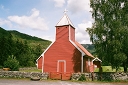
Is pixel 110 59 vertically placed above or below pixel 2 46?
below

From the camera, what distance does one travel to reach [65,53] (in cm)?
3075

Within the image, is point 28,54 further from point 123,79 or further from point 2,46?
point 123,79

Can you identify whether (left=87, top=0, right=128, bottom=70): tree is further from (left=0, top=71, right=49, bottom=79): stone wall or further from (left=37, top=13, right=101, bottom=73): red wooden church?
(left=0, top=71, right=49, bottom=79): stone wall

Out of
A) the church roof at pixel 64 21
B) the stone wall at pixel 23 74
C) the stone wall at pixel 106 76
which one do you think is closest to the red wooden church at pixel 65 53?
the church roof at pixel 64 21

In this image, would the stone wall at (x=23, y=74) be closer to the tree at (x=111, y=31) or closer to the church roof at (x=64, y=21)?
the tree at (x=111, y=31)

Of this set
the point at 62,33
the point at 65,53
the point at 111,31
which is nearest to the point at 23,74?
the point at 65,53

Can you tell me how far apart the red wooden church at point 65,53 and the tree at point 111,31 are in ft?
14.8

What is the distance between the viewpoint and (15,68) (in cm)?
3431

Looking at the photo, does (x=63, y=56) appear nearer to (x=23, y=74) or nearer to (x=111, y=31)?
(x=23, y=74)

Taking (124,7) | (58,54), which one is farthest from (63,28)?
(124,7)

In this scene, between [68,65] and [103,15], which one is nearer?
[103,15]

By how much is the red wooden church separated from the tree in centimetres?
451

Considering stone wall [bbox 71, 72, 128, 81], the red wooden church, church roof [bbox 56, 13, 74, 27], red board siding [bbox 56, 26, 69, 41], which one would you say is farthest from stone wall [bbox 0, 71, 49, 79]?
church roof [bbox 56, 13, 74, 27]

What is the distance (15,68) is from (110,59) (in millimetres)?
18487
